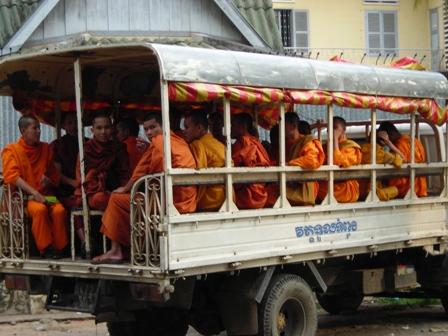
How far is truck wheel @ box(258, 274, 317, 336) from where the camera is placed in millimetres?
7109

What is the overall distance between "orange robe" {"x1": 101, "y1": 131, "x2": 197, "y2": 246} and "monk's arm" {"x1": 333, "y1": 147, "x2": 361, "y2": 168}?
1832 mm

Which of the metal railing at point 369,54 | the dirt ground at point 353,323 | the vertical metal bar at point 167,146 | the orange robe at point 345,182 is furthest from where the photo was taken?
the metal railing at point 369,54

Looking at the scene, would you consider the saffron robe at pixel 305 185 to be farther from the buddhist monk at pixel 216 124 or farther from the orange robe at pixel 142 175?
the orange robe at pixel 142 175

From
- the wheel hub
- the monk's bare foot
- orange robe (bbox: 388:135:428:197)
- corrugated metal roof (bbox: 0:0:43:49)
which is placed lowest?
the wheel hub

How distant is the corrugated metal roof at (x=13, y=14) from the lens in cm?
1154

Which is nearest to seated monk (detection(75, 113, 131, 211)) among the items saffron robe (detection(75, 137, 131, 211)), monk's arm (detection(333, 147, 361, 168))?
saffron robe (detection(75, 137, 131, 211))

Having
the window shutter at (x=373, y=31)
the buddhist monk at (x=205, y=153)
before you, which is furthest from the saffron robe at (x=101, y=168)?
the window shutter at (x=373, y=31)

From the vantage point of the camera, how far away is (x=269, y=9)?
1361 centimetres

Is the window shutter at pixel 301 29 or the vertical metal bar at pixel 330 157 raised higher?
the window shutter at pixel 301 29

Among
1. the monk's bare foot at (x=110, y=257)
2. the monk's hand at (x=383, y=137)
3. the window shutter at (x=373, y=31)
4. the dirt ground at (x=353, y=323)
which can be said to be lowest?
the dirt ground at (x=353, y=323)

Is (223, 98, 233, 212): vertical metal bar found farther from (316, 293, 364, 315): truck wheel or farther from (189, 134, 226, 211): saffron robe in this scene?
(316, 293, 364, 315): truck wheel

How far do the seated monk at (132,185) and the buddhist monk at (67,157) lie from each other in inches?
43.0

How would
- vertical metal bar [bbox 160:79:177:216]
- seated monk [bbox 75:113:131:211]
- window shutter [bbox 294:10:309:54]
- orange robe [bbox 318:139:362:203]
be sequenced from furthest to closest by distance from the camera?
window shutter [bbox 294:10:309:54]
orange robe [bbox 318:139:362:203]
seated monk [bbox 75:113:131:211]
vertical metal bar [bbox 160:79:177:216]

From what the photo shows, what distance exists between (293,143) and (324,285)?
4.47 ft
